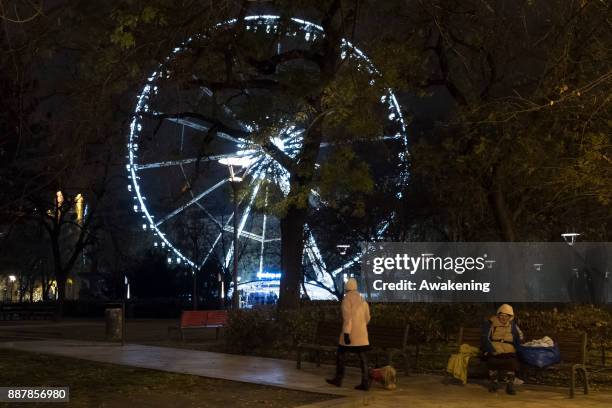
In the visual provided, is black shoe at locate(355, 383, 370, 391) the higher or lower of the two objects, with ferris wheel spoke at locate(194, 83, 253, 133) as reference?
lower

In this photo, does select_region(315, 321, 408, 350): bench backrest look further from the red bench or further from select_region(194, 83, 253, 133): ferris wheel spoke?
the red bench

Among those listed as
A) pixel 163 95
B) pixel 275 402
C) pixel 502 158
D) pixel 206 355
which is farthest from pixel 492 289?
pixel 275 402

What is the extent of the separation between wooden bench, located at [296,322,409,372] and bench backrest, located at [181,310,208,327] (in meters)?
7.82

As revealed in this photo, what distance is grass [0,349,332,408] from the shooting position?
10.1 metres

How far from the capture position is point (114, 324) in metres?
19.7

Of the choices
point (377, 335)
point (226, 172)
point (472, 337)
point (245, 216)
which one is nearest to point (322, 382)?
point (377, 335)

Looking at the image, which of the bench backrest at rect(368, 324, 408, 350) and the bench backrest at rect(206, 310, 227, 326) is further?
the bench backrest at rect(206, 310, 227, 326)

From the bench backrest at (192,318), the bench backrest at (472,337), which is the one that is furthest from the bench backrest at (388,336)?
the bench backrest at (192,318)

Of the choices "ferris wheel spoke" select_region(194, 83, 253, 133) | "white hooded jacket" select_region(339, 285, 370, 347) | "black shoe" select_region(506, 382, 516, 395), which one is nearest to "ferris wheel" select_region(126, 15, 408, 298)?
"ferris wheel spoke" select_region(194, 83, 253, 133)

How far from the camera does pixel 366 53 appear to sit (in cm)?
1659

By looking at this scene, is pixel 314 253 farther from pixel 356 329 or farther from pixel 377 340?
pixel 356 329

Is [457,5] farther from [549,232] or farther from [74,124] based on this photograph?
[549,232]

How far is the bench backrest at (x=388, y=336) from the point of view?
12445 millimetres

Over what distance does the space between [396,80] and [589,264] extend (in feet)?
26.4
